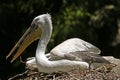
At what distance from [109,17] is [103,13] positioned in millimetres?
239

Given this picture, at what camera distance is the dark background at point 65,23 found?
1773 centimetres

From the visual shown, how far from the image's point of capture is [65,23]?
17.9 m

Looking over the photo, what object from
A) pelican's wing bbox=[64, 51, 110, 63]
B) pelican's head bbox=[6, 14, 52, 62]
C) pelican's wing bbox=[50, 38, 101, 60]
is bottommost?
pelican's wing bbox=[64, 51, 110, 63]

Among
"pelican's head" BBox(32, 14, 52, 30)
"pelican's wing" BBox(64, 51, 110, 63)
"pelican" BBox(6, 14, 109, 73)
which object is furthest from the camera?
"pelican's head" BBox(32, 14, 52, 30)

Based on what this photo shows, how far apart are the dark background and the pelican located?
657 cm

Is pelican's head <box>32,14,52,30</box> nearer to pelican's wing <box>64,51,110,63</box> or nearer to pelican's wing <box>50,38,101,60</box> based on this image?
pelican's wing <box>50,38,101,60</box>

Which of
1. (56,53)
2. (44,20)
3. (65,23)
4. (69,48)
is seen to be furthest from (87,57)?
(65,23)

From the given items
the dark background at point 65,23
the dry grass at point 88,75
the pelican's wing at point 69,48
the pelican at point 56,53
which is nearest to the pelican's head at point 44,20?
the pelican at point 56,53

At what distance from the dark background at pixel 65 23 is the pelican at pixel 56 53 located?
21.5 feet

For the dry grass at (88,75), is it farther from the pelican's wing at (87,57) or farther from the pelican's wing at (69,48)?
the pelican's wing at (69,48)

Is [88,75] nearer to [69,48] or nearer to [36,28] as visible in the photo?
[69,48]

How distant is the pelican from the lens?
9711 millimetres

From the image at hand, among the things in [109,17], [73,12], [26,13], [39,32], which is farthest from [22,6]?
[39,32]

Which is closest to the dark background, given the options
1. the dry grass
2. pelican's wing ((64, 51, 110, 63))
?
pelican's wing ((64, 51, 110, 63))
